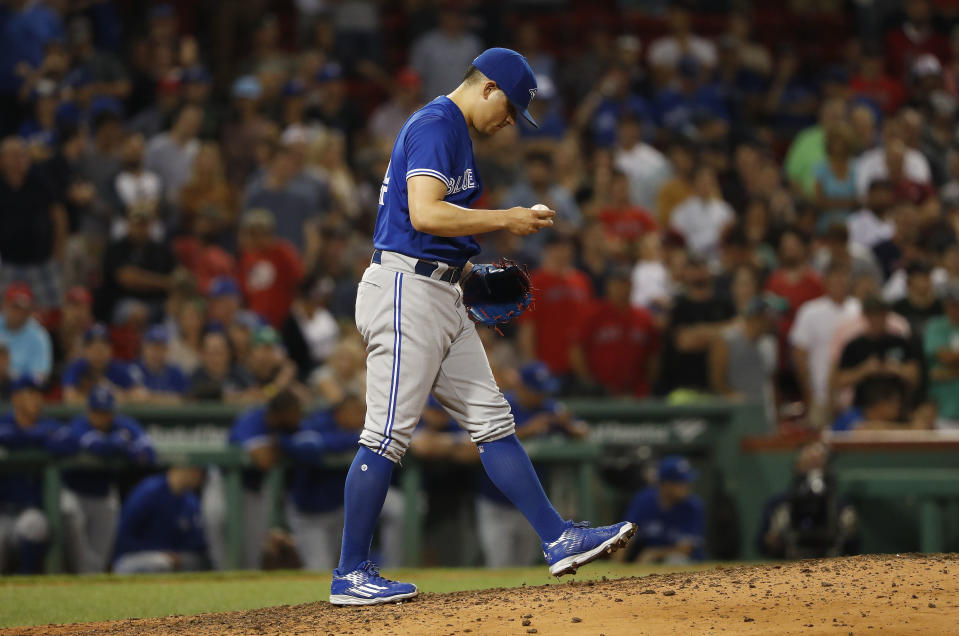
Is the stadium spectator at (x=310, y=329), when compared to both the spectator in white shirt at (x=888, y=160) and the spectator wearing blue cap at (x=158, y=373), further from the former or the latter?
the spectator in white shirt at (x=888, y=160)

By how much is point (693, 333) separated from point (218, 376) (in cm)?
380

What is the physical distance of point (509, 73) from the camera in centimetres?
536

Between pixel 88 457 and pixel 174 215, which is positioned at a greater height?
pixel 174 215

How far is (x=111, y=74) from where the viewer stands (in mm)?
13695

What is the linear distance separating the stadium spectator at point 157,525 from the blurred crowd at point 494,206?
0.12 meters

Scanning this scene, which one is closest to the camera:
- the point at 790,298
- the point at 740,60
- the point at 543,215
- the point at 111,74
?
the point at 543,215

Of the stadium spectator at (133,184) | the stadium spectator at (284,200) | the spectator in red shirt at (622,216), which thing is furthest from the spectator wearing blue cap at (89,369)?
the spectator in red shirt at (622,216)

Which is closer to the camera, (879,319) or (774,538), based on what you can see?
(774,538)

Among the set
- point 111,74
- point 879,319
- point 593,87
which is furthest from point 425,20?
point 879,319

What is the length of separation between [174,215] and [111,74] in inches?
84.6

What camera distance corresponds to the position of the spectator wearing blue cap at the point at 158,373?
34.9 feet

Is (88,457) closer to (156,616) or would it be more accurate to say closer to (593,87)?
(156,616)

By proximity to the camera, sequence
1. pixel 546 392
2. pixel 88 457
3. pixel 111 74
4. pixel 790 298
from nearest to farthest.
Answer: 1. pixel 88 457
2. pixel 546 392
3. pixel 790 298
4. pixel 111 74

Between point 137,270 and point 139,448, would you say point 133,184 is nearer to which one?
point 137,270
